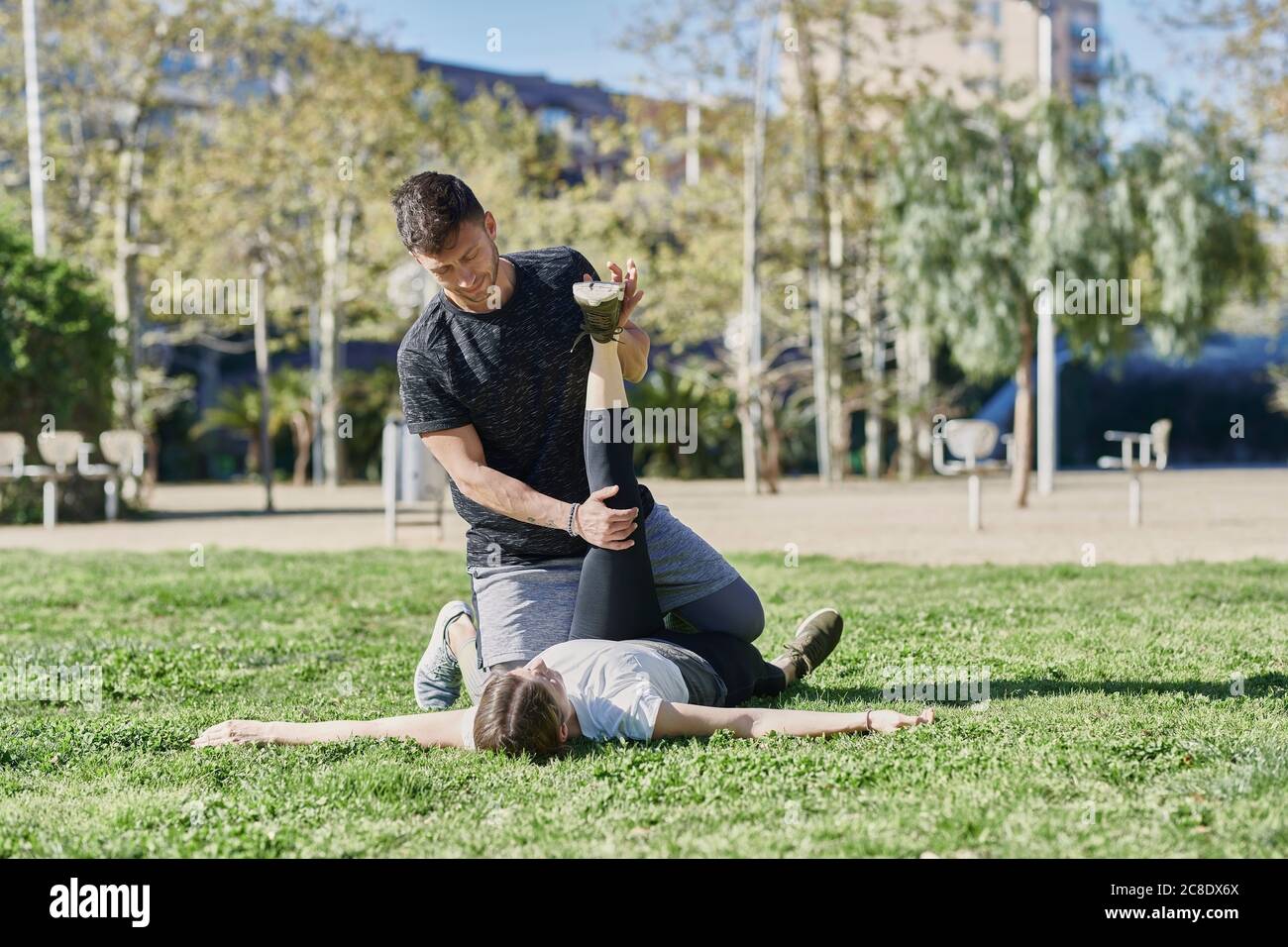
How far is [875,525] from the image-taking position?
1460 centimetres

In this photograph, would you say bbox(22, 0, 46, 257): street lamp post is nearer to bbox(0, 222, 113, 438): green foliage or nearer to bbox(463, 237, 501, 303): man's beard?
bbox(0, 222, 113, 438): green foliage

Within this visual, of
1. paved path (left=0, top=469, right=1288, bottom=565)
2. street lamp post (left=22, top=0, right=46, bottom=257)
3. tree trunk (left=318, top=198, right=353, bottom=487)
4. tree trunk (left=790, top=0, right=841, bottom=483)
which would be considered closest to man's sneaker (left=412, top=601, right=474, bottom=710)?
paved path (left=0, top=469, right=1288, bottom=565)

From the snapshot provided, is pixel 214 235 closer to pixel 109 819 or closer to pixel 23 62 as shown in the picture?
pixel 23 62

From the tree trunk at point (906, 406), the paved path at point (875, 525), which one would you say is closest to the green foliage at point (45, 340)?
the paved path at point (875, 525)

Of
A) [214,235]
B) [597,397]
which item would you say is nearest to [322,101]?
[214,235]

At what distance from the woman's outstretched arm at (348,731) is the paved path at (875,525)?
6501 mm

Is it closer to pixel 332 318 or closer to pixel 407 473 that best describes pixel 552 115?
pixel 332 318

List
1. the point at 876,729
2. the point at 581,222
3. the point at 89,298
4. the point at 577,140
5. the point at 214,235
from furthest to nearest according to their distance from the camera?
1. the point at 577,140
2. the point at 581,222
3. the point at 214,235
4. the point at 89,298
5. the point at 876,729

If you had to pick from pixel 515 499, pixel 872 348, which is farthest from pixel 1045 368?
pixel 515 499

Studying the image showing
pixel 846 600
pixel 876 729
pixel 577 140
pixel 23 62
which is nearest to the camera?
pixel 876 729

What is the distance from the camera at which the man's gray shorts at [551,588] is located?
4777mm

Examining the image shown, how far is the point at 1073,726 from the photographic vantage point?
446 centimetres

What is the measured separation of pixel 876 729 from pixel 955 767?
508 mm

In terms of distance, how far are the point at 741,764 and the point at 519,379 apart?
1.47 metres
